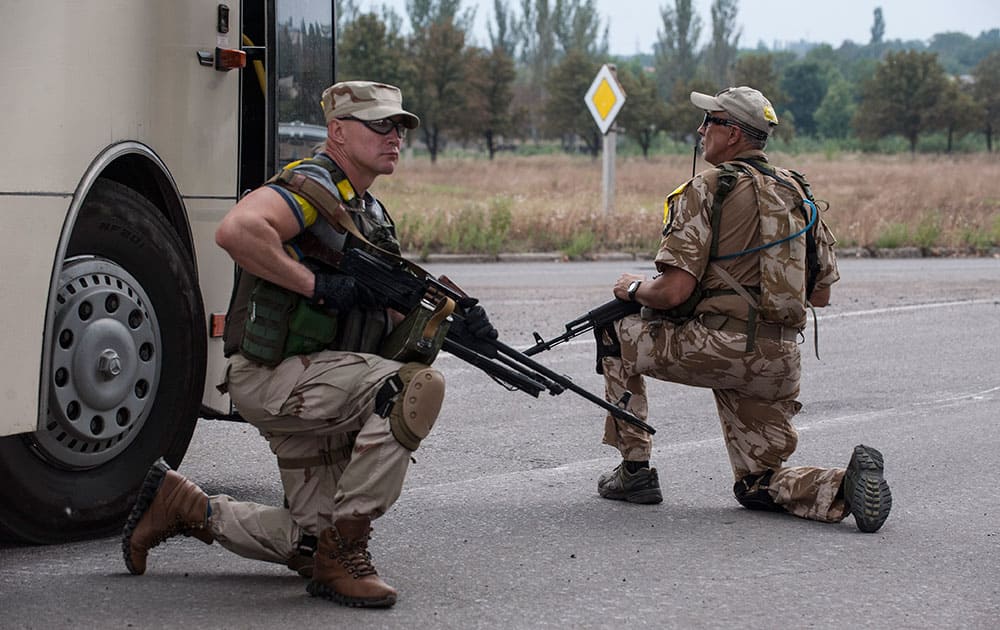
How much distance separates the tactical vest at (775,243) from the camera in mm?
5477

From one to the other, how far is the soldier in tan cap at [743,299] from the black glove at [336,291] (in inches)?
64.6

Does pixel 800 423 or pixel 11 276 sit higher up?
pixel 11 276

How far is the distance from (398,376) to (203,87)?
1.59 meters

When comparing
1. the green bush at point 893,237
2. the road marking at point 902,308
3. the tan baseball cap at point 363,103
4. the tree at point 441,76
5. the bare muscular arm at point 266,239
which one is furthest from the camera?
the tree at point 441,76

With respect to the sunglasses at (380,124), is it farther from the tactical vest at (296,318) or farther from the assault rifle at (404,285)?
the assault rifle at (404,285)

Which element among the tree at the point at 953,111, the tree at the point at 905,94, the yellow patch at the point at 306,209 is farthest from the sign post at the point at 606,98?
the tree at the point at 905,94

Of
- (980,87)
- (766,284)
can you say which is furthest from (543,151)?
(766,284)

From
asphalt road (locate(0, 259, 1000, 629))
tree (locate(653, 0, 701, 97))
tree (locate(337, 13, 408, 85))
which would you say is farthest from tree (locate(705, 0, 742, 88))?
asphalt road (locate(0, 259, 1000, 629))

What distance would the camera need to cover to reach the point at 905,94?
81000 mm

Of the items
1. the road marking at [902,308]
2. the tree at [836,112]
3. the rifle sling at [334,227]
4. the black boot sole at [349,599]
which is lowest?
the tree at [836,112]

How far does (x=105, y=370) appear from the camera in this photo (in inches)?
180

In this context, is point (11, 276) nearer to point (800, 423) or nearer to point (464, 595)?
point (464, 595)

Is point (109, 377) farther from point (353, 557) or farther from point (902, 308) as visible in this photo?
point (902, 308)

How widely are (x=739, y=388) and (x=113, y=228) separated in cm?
245
